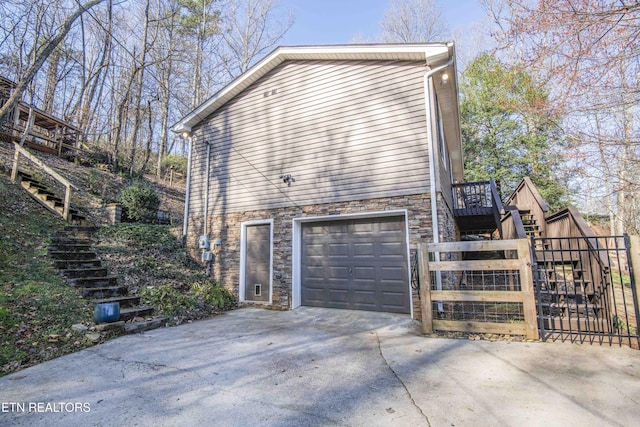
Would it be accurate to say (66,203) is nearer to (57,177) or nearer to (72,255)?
(57,177)

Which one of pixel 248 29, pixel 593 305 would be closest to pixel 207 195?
pixel 593 305

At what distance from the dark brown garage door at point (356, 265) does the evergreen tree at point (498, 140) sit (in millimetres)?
12007

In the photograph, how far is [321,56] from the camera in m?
7.27

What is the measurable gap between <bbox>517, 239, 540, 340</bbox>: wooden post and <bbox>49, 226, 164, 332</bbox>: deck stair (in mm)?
5898

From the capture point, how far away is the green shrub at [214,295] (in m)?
6.98

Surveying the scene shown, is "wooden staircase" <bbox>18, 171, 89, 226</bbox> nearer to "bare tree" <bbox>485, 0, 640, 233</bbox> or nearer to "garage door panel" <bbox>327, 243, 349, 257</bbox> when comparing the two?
"garage door panel" <bbox>327, 243, 349, 257</bbox>

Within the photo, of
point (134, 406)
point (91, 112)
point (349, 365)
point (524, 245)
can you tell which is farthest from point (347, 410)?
point (91, 112)

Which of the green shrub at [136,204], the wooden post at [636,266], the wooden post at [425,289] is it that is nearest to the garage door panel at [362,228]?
the wooden post at [425,289]

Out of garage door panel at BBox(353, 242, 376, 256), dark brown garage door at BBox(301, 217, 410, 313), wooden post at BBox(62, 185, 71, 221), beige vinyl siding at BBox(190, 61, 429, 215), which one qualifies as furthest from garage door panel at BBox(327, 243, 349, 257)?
wooden post at BBox(62, 185, 71, 221)

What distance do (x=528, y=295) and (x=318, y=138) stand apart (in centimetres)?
506

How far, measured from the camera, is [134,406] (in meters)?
2.62

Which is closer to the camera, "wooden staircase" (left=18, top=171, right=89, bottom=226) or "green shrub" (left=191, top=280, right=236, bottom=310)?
"green shrub" (left=191, top=280, right=236, bottom=310)

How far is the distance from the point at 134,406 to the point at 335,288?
458 centimetres

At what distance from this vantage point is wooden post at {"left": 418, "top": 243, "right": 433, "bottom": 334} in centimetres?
475
